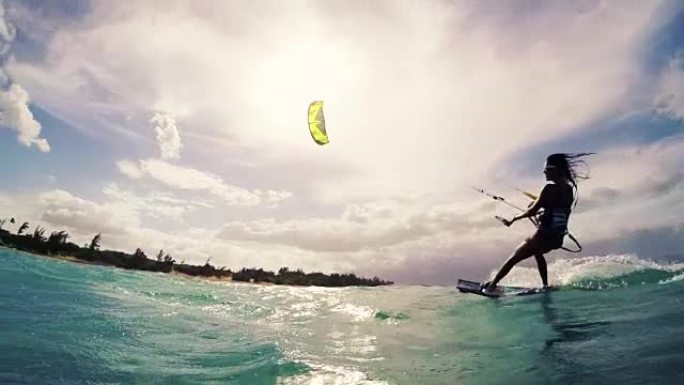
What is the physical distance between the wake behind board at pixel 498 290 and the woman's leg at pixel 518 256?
392mm

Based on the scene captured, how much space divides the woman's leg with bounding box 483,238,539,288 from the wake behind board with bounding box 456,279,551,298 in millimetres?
392

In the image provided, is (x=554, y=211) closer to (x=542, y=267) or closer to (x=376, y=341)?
(x=542, y=267)

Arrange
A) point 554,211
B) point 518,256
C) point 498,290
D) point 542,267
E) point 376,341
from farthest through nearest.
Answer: point 498,290 → point 542,267 → point 518,256 → point 554,211 → point 376,341

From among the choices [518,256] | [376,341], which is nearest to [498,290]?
[518,256]

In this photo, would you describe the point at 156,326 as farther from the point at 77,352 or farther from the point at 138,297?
the point at 138,297

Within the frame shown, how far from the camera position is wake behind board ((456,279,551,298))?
14.0m

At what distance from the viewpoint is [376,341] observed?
32.5 feet

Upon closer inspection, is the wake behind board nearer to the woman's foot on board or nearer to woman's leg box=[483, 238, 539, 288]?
the woman's foot on board

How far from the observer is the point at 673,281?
12000 mm

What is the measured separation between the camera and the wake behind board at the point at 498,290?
14.0 meters

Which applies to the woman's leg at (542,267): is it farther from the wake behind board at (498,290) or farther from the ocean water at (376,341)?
the ocean water at (376,341)

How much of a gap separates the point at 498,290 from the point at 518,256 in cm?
160

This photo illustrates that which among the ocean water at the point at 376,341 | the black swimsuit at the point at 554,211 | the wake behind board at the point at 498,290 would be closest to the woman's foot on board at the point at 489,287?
the wake behind board at the point at 498,290

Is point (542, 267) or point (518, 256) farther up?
point (518, 256)
